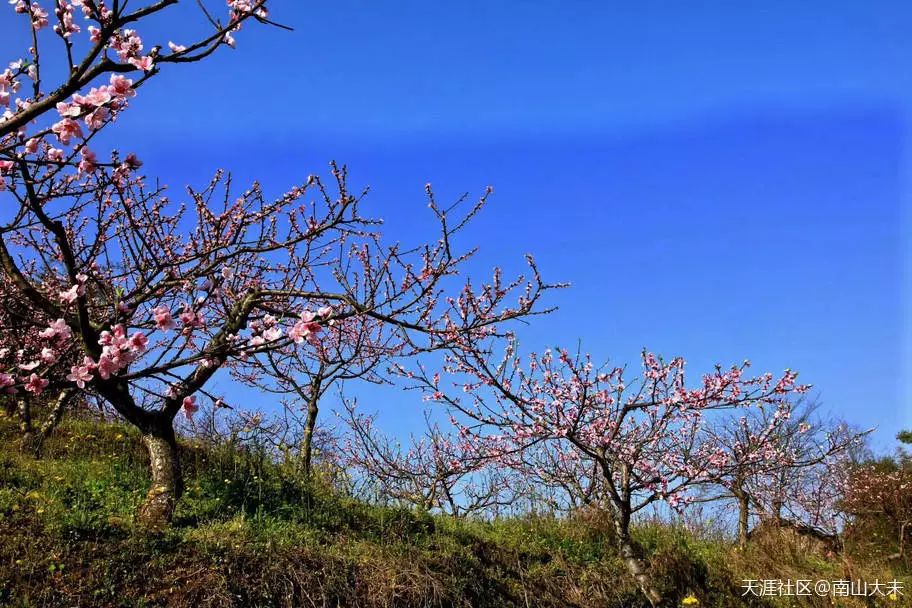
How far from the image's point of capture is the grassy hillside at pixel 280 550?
5105 millimetres

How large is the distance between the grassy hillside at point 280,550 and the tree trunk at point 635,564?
0.54ft

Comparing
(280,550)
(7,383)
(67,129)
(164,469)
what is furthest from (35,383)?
(164,469)

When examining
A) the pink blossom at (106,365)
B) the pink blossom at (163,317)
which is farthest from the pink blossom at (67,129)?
the pink blossom at (106,365)

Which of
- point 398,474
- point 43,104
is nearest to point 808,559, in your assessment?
point 398,474

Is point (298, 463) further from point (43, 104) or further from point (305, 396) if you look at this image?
point (43, 104)

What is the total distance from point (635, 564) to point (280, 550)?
4.08m

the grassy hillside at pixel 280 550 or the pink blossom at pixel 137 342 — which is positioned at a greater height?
the pink blossom at pixel 137 342

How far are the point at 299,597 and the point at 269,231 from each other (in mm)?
3570

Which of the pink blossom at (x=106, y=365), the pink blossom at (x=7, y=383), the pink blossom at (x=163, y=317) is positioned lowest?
the pink blossom at (x=7, y=383)

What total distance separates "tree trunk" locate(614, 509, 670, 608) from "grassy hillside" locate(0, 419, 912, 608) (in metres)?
0.16

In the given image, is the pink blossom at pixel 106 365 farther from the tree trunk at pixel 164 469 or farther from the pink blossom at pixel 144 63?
the tree trunk at pixel 164 469

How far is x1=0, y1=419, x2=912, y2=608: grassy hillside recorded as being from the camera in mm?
5105

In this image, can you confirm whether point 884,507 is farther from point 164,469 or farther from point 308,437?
point 164,469

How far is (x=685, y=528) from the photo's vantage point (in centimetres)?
1023
